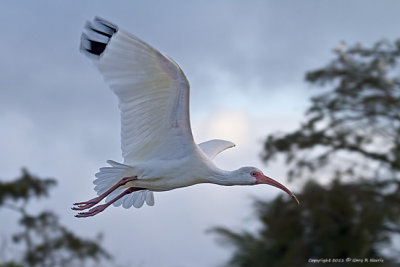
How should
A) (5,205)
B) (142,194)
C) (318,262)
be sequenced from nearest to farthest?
(142,194), (318,262), (5,205)

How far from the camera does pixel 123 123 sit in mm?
7973

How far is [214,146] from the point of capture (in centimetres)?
908

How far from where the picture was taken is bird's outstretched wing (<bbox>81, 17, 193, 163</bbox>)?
7.30 m

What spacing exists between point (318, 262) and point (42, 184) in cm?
724

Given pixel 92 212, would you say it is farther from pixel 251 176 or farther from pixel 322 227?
pixel 322 227

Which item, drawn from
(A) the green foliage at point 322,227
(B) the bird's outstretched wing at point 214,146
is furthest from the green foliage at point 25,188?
(B) the bird's outstretched wing at point 214,146

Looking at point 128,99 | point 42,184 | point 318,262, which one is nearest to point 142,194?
point 128,99

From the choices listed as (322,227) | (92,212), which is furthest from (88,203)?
(322,227)

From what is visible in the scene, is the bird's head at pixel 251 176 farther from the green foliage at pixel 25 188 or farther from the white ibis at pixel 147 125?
the green foliage at pixel 25 188

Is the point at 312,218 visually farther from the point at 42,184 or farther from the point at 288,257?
the point at 42,184

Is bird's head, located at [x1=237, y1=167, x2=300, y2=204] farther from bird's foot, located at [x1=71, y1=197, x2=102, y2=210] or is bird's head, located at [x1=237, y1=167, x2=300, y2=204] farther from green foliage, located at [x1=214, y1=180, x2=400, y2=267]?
green foliage, located at [x1=214, y1=180, x2=400, y2=267]

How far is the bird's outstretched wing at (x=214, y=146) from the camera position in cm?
893

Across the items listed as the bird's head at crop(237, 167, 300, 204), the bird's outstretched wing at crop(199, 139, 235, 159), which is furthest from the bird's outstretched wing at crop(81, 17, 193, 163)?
the bird's outstretched wing at crop(199, 139, 235, 159)

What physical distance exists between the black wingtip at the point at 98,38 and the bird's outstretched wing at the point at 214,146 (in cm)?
210
